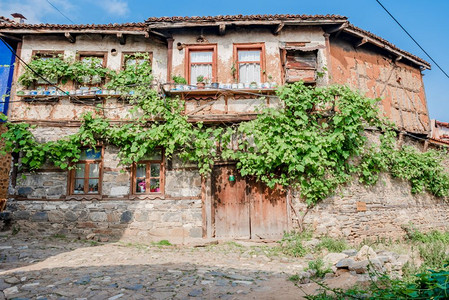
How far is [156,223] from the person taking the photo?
8367 millimetres

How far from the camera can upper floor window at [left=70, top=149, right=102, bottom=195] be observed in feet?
28.7

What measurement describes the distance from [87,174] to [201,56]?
198 inches

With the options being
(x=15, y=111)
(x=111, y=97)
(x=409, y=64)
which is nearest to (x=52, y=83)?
(x=15, y=111)

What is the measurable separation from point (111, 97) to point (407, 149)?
9.89 meters

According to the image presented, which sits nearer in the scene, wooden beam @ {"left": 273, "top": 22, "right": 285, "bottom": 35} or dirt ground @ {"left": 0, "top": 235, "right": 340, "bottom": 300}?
dirt ground @ {"left": 0, "top": 235, "right": 340, "bottom": 300}

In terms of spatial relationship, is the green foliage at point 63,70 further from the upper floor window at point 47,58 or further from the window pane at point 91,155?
the window pane at point 91,155

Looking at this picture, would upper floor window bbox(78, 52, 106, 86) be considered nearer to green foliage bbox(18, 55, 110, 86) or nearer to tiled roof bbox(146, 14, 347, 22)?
green foliage bbox(18, 55, 110, 86)

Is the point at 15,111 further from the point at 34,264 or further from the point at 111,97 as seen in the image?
the point at 34,264

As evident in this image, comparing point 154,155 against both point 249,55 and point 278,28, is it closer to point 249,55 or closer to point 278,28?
point 249,55

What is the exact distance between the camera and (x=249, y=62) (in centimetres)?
921

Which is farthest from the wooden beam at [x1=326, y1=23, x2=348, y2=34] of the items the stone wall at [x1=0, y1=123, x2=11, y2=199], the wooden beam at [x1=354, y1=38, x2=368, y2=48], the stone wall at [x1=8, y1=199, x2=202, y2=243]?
the stone wall at [x1=0, y1=123, x2=11, y2=199]

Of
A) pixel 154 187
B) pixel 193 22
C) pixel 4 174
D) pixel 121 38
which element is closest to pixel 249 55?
pixel 193 22

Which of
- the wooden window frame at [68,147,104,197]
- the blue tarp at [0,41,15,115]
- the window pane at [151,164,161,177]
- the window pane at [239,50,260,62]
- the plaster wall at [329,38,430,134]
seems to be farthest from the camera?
the plaster wall at [329,38,430,134]

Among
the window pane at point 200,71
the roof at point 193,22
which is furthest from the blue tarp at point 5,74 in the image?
the window pane at point 200,71
